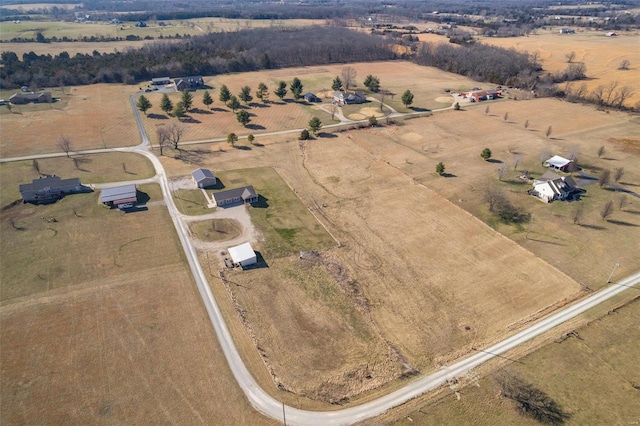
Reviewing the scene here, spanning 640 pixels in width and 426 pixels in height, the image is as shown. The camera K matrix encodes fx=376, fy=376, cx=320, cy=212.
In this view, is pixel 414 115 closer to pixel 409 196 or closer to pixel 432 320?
pixel 409 196

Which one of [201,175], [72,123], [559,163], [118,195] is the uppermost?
[72,123]

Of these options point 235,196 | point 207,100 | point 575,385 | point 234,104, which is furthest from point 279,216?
point 207,100

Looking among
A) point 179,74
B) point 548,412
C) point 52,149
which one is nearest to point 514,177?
point 548,412

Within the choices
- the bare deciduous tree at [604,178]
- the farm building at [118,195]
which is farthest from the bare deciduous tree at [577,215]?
the farm building at [118,195]

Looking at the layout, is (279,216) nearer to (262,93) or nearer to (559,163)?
(559,163)

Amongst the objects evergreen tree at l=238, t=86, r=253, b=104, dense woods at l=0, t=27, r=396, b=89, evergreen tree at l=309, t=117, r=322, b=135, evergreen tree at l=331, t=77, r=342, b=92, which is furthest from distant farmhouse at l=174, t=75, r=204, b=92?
evergreen tree at l=309, t=117, r=322, b=135

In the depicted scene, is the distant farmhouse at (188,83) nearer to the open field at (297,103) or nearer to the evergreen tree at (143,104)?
the open field at (297,103)
